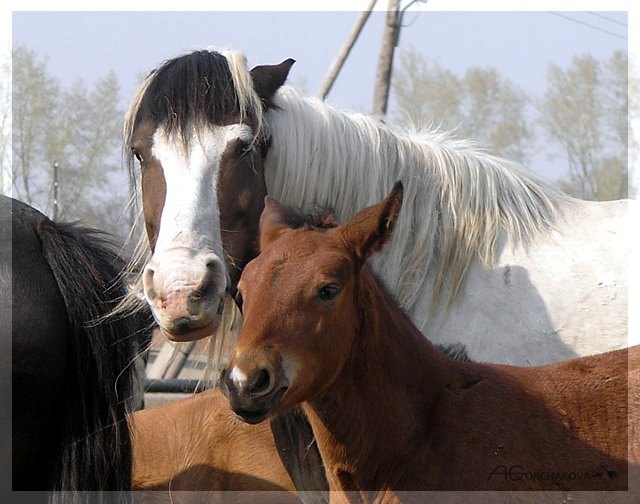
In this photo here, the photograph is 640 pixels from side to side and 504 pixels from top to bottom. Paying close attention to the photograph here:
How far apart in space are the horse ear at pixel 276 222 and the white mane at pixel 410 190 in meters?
0.66

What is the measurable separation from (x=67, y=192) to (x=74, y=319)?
50.3 ft

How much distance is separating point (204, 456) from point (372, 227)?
80.3 inches

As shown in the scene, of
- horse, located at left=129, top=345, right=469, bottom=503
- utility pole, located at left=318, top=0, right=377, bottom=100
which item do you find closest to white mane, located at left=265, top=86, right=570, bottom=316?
horse, located at left=129, top=345, right=469, bottom=503

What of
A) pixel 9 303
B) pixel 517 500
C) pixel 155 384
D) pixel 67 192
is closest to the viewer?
pixel 517 500

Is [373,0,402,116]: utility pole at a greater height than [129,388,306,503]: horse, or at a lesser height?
greater

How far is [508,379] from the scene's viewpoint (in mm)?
3141

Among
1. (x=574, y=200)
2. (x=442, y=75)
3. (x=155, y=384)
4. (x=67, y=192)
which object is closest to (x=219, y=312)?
(x=574, y=200)

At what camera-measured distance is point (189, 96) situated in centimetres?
371

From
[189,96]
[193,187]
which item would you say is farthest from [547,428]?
[189,96]

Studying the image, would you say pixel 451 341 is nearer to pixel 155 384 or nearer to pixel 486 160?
pixel 486 160

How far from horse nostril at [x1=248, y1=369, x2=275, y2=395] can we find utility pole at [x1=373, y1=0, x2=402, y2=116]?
21.9 ft

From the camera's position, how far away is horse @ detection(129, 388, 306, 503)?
4.42 metres

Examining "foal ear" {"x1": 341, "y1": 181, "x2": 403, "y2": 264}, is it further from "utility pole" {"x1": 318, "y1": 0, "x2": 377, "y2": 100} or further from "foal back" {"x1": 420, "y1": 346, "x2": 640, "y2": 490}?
"utility pole" {"x1": 318, "y1": 0, "x2": 377, "y2": 100}

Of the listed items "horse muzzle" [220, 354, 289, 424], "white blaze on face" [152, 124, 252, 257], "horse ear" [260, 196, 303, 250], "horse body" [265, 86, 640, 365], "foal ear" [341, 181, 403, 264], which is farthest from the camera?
"horse body" [265, 86, 640, 365]
